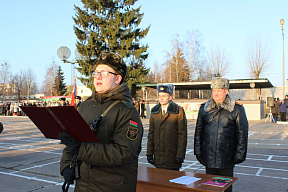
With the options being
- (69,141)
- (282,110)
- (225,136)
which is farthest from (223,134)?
(282,110)

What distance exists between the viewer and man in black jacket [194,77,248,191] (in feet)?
13.7

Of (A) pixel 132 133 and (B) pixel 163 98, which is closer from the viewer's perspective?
(A) pixel 132 133

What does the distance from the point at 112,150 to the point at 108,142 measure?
17cm

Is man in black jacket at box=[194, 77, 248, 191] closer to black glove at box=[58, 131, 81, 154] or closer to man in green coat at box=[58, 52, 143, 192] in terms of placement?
man in green coat at box=[58, 52, 143, 192]

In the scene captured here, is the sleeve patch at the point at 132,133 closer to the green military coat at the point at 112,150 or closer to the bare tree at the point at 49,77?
the green military coat at the point at 112,150

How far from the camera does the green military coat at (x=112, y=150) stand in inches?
91.0

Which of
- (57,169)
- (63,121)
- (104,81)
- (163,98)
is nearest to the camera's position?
(63,121)

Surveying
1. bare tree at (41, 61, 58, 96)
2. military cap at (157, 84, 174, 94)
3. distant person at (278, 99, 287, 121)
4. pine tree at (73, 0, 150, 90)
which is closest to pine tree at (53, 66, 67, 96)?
bare tree at (41, 61, 58, 96)

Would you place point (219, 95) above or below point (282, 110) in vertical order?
above

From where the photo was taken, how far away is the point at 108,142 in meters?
2.48

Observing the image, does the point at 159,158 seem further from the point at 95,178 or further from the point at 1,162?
the point at 1,162

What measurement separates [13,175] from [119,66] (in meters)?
5.63

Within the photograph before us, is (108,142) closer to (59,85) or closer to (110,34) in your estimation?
(110,34)

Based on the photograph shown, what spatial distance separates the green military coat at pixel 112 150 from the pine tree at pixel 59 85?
82320mm
